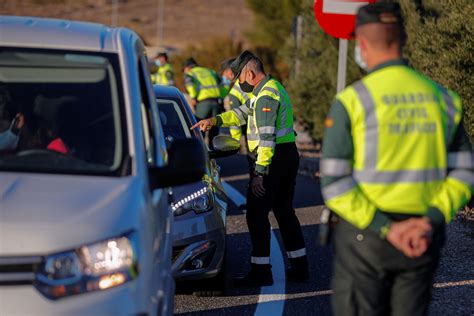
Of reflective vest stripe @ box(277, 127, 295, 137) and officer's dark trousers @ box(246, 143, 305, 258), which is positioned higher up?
reflective vest stripe @ box(277, 127, 295, 137)

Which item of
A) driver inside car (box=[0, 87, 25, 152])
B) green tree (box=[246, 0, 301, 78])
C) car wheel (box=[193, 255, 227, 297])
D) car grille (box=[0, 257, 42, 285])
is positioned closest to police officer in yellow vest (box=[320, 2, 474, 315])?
car grille (box=[0, 257, 42, 285])

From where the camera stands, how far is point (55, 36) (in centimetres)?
519

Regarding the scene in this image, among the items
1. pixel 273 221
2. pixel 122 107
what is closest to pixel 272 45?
pixel 273 221

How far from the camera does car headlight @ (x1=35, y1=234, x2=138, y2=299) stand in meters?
3.86

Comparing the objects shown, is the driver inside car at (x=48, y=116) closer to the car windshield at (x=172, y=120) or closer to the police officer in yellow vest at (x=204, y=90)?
the car windshield at (x=172, y=120)

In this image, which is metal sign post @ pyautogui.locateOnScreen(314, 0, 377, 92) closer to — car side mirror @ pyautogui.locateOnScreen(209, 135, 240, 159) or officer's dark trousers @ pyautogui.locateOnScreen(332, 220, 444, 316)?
car side mirror @ pyautogui.locateOnScreen(209, 135, 240, 159)

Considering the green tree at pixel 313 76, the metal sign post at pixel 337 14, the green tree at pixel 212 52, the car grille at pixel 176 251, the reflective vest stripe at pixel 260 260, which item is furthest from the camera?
the green tree at pixel 212 52

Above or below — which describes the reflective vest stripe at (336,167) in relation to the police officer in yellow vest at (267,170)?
above

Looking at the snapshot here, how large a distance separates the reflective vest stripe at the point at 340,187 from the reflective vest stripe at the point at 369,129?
0.11m

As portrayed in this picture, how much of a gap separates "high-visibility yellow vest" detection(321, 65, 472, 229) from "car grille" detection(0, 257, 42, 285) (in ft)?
4.29

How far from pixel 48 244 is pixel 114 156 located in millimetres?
898

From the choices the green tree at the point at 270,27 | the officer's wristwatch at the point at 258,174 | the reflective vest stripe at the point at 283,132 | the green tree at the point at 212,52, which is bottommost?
the green tree at the point at 212,52

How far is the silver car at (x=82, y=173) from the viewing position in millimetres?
3873

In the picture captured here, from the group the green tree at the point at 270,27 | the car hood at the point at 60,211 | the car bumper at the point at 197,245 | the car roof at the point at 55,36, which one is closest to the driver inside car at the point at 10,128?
the car roof at the point at 55,36
